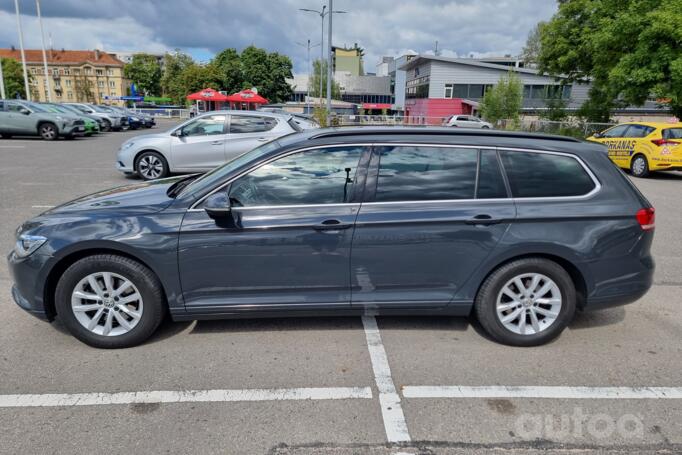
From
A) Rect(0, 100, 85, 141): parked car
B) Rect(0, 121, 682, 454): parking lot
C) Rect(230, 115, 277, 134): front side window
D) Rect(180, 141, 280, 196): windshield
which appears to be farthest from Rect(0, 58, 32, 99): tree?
Rect(0, 121, 682, 454): parking lot

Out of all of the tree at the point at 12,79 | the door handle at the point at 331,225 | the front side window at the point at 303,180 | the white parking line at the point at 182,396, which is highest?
the tree at the point at 12,79

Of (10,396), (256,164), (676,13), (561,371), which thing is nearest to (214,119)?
(256,164)

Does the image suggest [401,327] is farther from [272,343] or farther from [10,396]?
[10,396]

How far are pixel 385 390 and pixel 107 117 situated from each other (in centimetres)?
2879

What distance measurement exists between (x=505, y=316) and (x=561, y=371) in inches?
21.1

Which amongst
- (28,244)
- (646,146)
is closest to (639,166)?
(646,146)

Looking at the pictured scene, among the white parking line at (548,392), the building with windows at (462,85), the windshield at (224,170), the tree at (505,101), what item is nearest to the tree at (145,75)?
the building with windows at (462,85)

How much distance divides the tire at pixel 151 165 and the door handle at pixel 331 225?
8261mm

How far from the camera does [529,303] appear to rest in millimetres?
3633

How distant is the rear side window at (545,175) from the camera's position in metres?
3.61

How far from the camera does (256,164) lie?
11.7 feet

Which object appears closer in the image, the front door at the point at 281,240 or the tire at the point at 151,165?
the front door at the point at 281,240

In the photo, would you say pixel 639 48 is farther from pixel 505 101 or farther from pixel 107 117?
pixel 107 117

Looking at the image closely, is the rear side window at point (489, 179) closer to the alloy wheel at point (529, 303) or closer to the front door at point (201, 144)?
the alloy wheel at point (529, 303)
